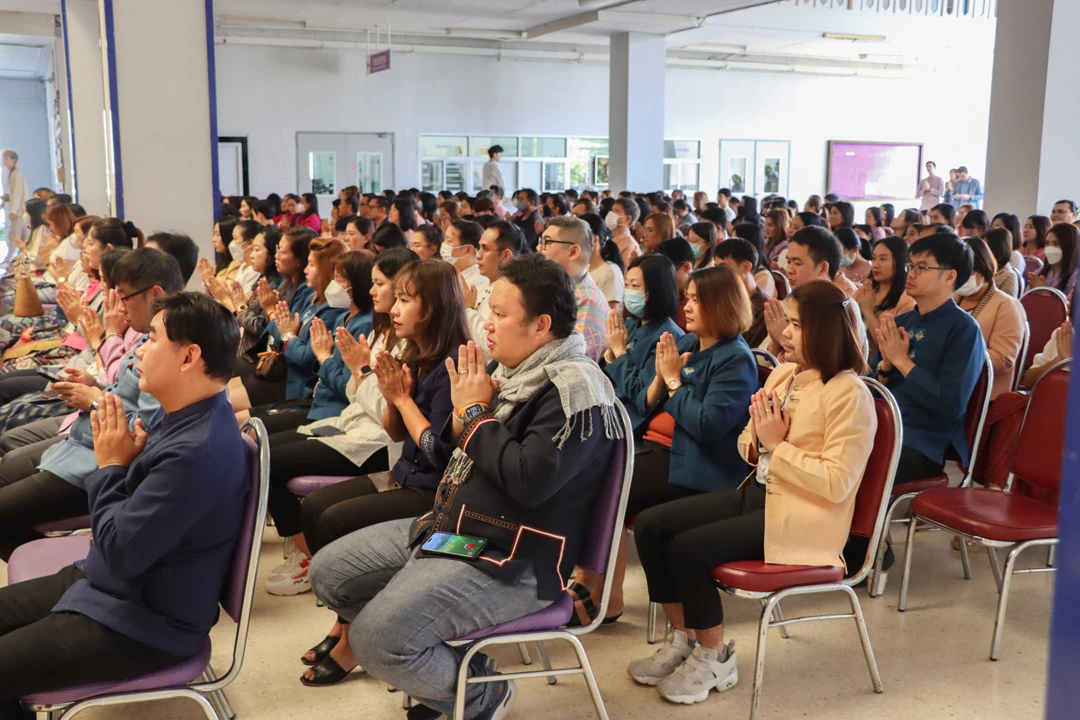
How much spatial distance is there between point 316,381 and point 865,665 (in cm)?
244

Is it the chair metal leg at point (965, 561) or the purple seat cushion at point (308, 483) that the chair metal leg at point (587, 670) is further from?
the chair metal leg at point (965, 561)

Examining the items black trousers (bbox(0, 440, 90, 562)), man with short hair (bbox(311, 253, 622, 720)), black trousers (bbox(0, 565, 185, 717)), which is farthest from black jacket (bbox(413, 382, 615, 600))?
black trousers (bbox(0, 440, 90, 562))

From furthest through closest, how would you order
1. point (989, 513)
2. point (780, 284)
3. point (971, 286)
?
point (780, 284) < point (971, 286) < point (989, 513)

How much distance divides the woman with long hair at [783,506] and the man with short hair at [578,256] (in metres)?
1.36

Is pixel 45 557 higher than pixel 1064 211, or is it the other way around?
pixel 1064 211

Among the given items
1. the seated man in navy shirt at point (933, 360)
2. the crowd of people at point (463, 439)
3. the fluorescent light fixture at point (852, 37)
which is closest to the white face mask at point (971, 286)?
the crowd of people at point (463, 439)

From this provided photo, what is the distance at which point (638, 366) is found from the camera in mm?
3457

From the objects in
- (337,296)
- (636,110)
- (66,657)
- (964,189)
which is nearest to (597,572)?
(66,657)

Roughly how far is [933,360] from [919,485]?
0.44 metres

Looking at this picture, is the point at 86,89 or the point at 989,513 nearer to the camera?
the point at 989,513

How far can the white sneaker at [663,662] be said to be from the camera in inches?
106

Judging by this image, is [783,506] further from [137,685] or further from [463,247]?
[463,247]

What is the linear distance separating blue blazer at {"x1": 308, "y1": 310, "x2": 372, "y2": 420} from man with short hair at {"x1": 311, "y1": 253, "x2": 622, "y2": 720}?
126 centimetres

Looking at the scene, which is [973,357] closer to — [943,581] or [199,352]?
[943,581]
